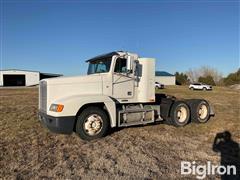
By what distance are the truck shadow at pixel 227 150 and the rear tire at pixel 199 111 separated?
1.66m

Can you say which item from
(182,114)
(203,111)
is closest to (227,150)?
(182,114)

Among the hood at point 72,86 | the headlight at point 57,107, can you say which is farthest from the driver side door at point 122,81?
the headlight at point 57,107

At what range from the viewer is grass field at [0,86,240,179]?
4.47 metres

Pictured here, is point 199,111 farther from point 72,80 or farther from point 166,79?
point 166,79

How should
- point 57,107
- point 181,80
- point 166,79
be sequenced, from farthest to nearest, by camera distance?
point 181,80 → point 166,79 → point 57,107

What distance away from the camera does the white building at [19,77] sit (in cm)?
6362

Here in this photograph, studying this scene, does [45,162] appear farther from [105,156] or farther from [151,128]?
[151,128]

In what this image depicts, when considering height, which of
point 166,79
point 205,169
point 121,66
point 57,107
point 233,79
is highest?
point 166,79

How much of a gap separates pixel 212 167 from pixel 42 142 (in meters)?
4.51

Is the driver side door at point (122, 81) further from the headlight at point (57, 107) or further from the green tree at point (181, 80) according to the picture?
the green tree at point (181, 80)

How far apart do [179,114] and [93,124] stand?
3.76 meters

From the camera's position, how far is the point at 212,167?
4.72 metres

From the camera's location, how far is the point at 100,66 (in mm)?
7902

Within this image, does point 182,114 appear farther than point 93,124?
Yes
